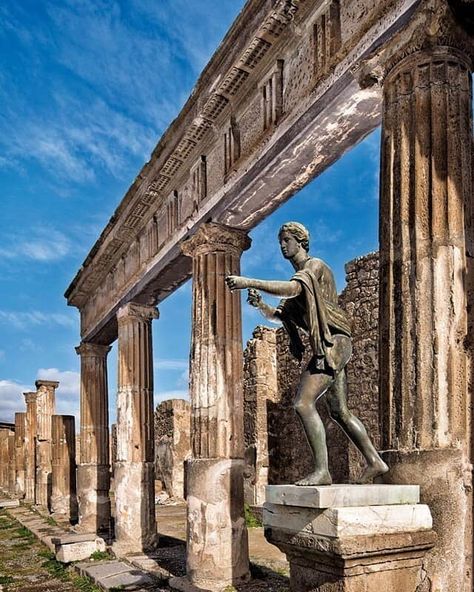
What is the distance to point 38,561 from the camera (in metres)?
10.9

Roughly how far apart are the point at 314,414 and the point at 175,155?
5.44 metres

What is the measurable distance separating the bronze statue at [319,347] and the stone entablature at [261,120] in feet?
5.44

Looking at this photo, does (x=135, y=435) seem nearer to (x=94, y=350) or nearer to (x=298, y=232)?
(x=94, y=350)

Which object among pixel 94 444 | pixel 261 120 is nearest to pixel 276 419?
pixel 94 444

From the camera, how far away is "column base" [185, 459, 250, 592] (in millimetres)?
7465

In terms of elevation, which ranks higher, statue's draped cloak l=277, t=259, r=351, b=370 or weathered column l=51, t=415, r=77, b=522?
statue's draped cloak l=277, t=259, r=351, b=370

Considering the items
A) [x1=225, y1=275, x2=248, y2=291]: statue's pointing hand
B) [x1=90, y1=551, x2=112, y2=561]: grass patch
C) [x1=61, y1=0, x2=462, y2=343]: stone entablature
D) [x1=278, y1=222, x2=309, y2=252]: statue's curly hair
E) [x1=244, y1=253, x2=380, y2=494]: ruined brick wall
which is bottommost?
[x1=90, y1=551, x2=112, y2=561]: grass patch

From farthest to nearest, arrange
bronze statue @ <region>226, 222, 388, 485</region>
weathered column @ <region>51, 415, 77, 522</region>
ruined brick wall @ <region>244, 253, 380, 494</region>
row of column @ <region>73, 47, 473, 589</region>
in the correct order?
weathered column @ <region>51, 415, 77, 522</region> → ruined brick wall @ <region>244, 253, 380, 494</region> → bronze statue @ <region>226, 222, 388, 485</region> → row of column @ <region>73, 47, 473, 589</region>

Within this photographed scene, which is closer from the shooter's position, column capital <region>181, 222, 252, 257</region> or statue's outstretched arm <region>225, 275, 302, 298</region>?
statue's outstretched arm <region>225, 275, 302, 298</region>

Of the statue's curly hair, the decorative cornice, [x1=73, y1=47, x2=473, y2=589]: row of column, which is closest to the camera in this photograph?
[x1=73, y1=47, x2=473, y2=589]: row of column

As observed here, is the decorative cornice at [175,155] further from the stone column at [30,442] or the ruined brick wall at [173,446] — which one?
the stone column at [30,442]

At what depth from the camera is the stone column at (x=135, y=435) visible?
10.7 m


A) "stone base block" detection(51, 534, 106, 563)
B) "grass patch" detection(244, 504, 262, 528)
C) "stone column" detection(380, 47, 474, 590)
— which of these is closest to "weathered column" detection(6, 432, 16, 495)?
"grass patch" detection(244, 504, 262, 528)

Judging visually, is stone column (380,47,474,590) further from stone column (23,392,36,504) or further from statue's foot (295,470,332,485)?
stone column (23,392,36,504)
